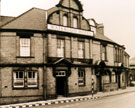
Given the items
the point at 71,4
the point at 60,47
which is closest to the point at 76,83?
the point at 60,47

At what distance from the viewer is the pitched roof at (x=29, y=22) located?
19.6m

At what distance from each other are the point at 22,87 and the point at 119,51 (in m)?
19.0

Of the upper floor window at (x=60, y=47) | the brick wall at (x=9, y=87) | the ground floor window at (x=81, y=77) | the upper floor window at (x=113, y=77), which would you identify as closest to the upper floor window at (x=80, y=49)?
the ground floor window at (x=81, y=77)

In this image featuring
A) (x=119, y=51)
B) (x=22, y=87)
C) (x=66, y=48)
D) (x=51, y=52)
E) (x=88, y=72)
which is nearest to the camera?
(x=22, y=87)

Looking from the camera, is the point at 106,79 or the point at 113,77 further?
the point at 113,77

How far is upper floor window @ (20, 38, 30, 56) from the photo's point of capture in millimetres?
19562

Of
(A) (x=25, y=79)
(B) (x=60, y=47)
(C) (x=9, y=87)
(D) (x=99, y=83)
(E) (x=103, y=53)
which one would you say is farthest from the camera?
(E) (x=103, y=53)

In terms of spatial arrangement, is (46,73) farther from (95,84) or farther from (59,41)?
(95,84)

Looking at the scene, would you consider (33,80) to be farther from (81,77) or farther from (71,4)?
(71,4)

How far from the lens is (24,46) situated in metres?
19.7

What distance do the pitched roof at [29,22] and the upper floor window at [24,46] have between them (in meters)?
1.22

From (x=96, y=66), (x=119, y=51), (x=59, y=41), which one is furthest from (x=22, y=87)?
(x=119, y=51)

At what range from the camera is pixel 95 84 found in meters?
24.8

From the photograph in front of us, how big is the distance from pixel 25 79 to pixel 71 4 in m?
10.1
